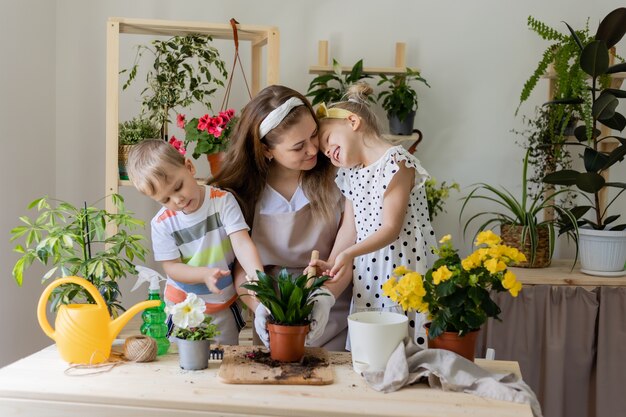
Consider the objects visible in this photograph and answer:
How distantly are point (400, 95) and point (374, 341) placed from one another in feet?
5.68

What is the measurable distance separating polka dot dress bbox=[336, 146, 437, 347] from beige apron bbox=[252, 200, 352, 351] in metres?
0.10

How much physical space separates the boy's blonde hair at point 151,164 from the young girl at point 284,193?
24 cm

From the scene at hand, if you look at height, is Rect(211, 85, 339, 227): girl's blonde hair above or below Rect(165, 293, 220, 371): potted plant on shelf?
above

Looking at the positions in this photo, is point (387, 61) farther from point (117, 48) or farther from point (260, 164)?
point (260, 164)

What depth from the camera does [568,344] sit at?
279 centimetres

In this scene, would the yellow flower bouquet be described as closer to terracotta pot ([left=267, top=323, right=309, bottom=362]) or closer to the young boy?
terracotta pot ([left=267, top=323, right=309, bottom=362])

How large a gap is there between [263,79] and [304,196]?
3.91ft

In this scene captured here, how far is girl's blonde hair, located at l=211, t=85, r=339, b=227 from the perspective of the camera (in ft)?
6.54

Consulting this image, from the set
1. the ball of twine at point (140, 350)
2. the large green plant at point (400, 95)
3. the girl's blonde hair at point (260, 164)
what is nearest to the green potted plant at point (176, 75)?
the large green plant at point (400, 95)

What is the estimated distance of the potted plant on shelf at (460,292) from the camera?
5.01 ft

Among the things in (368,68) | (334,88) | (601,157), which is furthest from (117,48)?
(601,157)

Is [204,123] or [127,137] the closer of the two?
[204,123]

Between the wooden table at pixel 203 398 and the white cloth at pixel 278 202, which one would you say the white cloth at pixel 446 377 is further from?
the white cloth at pixel 278 202

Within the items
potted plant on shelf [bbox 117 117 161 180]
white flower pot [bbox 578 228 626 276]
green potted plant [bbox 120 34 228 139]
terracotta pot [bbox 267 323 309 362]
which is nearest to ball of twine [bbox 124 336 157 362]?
terracotta pot [bbox 267 323 309 362]
